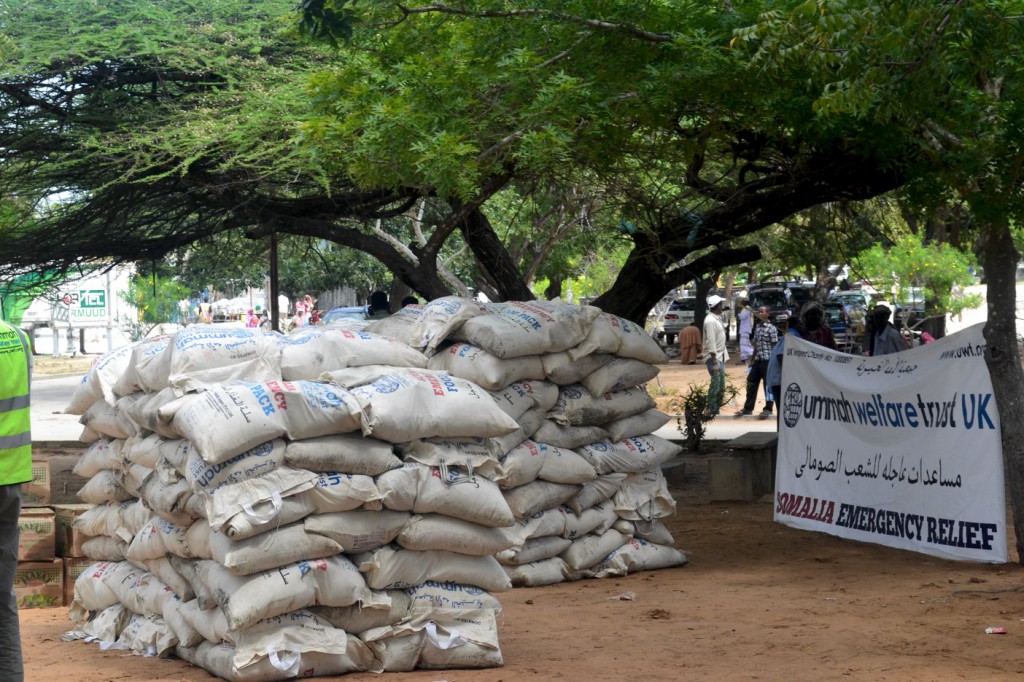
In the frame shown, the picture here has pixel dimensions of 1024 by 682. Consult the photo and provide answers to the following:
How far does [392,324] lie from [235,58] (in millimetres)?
6695

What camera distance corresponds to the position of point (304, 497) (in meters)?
5.48

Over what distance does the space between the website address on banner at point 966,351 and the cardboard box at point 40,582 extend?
20.5 feet

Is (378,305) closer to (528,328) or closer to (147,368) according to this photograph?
(528,328)

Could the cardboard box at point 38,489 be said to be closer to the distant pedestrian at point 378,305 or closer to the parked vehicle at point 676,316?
the distant pedestrian at point 378,305

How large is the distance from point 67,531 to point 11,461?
3581 millimetres

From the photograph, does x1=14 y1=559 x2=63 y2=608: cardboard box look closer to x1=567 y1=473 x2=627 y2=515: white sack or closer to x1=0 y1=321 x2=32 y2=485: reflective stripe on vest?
x1=567 y1=473 x2=627 y2=515: white sack

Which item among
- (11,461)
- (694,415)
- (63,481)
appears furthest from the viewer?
(694,415)

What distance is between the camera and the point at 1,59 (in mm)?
11828

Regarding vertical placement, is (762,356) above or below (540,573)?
above

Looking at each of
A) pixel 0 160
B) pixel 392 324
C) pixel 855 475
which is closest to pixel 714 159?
pixel 855 475

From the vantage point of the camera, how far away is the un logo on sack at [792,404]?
983cm

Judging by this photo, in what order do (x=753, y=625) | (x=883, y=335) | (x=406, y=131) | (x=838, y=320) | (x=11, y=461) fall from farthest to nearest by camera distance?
(x=838, y=320) < (x=883, y=335) < (x=406, y=131) < (x=753, y=625) < (x=11, y=461)

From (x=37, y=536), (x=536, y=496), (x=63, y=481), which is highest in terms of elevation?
(x=536, y=496)

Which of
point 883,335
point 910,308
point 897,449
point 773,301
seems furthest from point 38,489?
point 773,301
